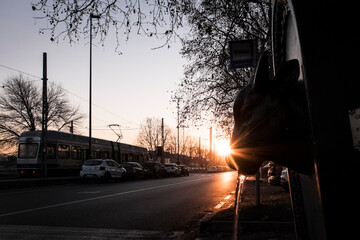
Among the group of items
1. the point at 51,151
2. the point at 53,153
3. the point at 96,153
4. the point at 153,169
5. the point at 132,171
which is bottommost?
the point at 132,171

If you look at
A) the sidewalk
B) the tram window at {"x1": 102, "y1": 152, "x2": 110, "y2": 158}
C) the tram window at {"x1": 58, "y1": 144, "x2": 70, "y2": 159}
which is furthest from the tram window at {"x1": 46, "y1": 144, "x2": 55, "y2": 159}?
the sidewalk

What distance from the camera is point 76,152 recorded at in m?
27.5

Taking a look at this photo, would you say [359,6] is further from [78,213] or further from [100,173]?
[100,173]

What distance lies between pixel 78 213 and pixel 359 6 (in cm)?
832

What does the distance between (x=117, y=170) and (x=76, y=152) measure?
4.04m

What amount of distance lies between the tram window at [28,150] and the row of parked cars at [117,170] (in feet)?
12.2

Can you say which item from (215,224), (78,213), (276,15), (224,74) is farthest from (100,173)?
(276,15)

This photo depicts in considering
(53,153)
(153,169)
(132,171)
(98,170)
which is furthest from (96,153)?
(98,170)

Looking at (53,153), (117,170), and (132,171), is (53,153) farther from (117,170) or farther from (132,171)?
(132,171)

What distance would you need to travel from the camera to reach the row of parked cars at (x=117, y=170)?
922 inches

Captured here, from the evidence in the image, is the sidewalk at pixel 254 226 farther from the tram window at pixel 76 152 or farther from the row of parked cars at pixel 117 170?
the tram window at pixel 76 152

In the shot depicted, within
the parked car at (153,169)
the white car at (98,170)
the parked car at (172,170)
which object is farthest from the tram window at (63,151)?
the parked car at (172,170)

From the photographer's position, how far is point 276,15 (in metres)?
1.16

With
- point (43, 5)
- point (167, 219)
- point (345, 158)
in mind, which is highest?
point (43, 5)
